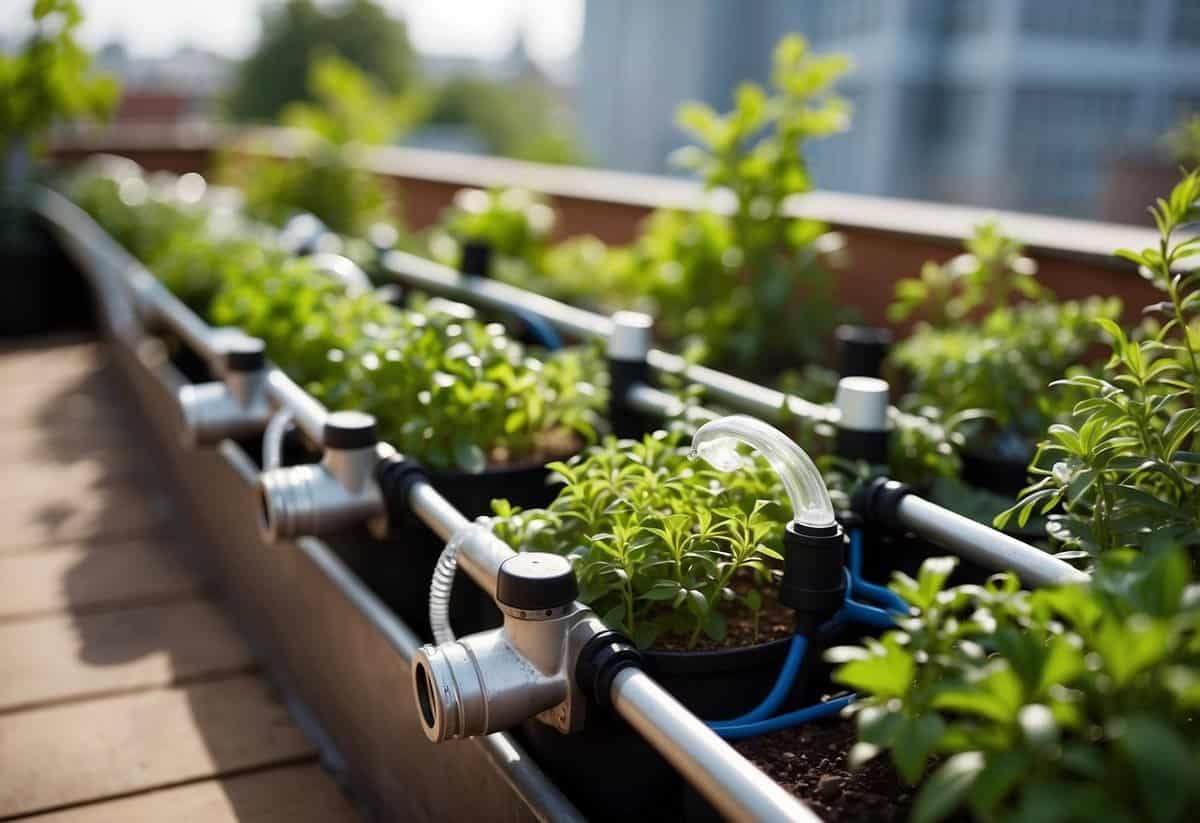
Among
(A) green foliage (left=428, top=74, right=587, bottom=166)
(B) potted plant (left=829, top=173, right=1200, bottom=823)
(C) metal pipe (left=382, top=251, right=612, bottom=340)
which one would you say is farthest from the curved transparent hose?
(A) green foliage (left=428, top=74, right=587, bottom=166)

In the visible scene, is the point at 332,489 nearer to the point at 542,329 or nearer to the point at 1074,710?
the point at 542,329

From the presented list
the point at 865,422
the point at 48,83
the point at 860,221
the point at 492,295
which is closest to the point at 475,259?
the point at 492,295

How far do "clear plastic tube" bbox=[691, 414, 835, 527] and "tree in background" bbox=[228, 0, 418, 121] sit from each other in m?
40.3

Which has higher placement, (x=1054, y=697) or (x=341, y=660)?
(x=1054, y=697)

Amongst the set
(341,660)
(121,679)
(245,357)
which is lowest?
(121,679)

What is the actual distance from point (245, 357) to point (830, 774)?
122cm

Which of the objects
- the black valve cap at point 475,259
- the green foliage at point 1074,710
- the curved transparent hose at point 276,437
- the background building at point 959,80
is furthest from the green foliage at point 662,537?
→ the background building at point 959,80

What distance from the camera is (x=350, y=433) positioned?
4.59 ft

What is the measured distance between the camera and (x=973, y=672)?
684 mm

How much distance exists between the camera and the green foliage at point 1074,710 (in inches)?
22.4

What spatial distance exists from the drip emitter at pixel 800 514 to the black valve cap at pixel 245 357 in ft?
3.33

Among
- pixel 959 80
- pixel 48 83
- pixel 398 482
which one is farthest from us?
pixel 959 80

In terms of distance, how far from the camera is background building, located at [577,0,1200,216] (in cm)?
2127

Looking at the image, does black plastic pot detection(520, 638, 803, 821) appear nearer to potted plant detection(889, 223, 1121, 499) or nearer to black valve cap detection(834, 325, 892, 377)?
potted plant detection(889, 223, 1121, 499)
